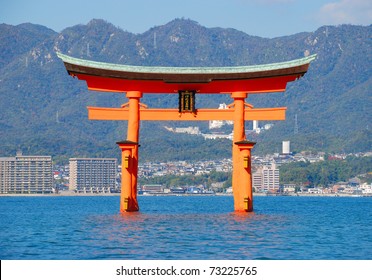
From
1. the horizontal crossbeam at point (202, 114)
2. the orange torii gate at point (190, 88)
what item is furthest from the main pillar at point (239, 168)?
the horizontal crossbeam at point (202, 114)

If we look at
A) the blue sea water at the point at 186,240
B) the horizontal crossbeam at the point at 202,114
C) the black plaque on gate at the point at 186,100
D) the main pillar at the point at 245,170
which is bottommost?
the blue sea water at the point at 186,240

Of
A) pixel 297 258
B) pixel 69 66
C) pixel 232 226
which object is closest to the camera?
pixel 297 258

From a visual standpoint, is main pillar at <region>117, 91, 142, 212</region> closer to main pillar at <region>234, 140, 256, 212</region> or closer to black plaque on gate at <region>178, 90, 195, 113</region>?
black plaque on gate at <region>178, 90, 195, 113</region>

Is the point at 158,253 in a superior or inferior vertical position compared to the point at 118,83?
inferior

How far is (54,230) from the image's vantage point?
1662 inches

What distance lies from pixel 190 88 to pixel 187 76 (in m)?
1.26

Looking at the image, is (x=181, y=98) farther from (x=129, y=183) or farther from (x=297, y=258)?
(x=297, y=258)

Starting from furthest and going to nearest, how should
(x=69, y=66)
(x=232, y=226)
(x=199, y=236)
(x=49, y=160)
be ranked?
(x=49, y=160) < (x=69, y=66) < (x=232, y=226) < (x=199, y=236)

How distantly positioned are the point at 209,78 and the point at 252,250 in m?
17.7

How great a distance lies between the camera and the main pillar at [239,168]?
47.7 metres

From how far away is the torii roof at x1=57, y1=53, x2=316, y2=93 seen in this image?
154 ft

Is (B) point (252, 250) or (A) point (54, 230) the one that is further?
(A) point (54, 230)

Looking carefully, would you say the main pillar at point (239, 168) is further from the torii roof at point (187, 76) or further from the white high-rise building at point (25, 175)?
the white high-rise building at point (25, 175)
